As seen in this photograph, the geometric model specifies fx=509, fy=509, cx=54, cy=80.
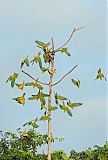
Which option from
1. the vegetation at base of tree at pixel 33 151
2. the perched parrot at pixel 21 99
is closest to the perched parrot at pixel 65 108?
the perched parrot at pixel 21 99

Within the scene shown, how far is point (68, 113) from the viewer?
4.51 m

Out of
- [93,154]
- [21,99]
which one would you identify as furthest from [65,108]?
[93,154]

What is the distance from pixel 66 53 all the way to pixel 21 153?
22131 millimetres

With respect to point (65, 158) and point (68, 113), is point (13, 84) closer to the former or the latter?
point (68, 113)

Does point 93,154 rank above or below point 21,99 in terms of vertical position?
above

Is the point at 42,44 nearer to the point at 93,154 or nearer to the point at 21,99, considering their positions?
the point at 21,99

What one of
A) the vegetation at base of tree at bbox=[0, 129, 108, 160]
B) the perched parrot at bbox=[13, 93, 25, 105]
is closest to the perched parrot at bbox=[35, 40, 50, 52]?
the perched parrot at bbox=[13, 93, 25, 105]

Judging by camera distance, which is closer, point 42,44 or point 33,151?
point 42,44

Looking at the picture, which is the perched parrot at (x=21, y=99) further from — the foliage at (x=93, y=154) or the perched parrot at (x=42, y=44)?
the foliage at (x=93, y=154)

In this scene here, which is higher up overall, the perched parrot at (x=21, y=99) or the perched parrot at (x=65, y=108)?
the perched parrot at (x=21, y=99)

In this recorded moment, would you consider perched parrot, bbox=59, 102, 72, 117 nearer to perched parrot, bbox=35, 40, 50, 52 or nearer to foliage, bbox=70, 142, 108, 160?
perched parrot, bbox=35, 40, 50, 52

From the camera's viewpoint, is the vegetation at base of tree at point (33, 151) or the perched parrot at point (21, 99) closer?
the perched parrot at point (21, 99)

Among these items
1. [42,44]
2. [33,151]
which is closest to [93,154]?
[33,151]

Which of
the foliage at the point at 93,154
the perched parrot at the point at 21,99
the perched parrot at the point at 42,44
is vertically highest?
the foliage at the point at 93,154
